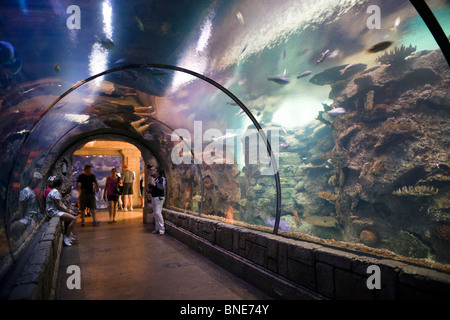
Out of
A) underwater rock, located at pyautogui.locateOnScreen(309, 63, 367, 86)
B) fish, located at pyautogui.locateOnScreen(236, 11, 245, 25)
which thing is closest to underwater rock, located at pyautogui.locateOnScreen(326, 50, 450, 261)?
underwater rock, located at pyautogui.locateOnScreen(309, 63, 367, 86)

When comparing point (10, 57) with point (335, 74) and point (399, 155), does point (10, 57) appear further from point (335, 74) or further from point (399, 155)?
point (335, 74)

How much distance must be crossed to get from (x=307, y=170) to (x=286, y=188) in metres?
3.01

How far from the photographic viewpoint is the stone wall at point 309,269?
1.92 metres

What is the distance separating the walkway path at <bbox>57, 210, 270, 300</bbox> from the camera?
324 cm

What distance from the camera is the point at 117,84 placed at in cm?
584

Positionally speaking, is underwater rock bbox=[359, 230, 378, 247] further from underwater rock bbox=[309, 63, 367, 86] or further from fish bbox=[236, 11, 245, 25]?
fish bbox=[236, 11, 245, 25]

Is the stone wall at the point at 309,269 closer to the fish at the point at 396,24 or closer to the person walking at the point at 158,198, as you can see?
the person walking at the point at 158,198

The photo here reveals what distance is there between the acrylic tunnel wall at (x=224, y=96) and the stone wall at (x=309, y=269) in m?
0.76

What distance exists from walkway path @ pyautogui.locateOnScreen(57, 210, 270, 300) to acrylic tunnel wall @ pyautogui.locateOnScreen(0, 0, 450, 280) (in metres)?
1.13

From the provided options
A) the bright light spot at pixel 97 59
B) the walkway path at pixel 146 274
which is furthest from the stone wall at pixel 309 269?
the bright light spot at pixel 97 59

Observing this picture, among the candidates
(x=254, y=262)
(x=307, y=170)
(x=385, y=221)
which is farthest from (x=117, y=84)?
(x=307, y=170)

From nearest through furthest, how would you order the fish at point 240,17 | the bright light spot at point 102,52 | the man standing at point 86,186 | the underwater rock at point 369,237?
the bright light spot at point 102,52 → the fish at point 240,17 → the man standing at point 86,186 → the underwater rock at point 369,237

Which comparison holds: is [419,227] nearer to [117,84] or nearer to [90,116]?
[117,84]

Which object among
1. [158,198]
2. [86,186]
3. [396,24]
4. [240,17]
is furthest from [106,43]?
[396,24]
